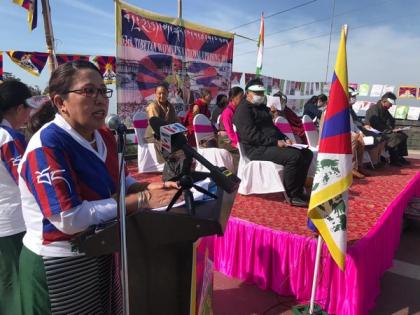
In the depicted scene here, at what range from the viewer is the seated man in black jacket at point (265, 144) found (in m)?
3.84

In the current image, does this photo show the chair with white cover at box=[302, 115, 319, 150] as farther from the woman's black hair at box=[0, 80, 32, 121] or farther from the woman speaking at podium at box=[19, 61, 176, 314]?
the woman speaking at podium at box=[19, 61, 176, 314]

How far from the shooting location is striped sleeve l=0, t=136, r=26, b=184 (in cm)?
164

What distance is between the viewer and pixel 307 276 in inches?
98.3

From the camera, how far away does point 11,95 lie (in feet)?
6.07

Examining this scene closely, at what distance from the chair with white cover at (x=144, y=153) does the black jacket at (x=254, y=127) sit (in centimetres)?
214

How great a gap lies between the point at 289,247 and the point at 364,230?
→ 774 millimetres

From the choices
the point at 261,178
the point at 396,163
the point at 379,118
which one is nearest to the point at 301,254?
the point at 261,178

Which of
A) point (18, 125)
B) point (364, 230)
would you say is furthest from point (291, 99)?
point (18, 125)

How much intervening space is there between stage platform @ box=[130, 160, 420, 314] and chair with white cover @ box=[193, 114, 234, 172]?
5.03 ft

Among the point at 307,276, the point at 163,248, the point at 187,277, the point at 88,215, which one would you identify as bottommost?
the point at 307,276

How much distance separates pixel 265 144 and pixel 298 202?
0.82 metres

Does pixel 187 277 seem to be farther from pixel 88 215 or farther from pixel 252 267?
pixel 252 267

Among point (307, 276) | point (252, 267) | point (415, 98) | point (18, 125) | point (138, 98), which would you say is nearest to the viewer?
point (18, 125)

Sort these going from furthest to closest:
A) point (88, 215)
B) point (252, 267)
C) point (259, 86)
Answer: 1. point (259, 86)
2. point (252, 267)
3. point (88, 215)
